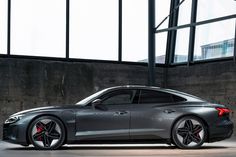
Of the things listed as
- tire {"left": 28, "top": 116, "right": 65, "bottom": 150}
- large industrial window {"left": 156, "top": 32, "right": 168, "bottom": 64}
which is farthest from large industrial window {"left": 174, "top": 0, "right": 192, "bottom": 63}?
tire {"left": 28, "top": 116, "right": 65, "bottom": 150}

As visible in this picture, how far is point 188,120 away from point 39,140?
2726mm

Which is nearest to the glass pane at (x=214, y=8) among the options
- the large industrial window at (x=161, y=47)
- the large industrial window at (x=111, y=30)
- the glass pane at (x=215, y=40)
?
the large industrial window at (x=111, y=30)

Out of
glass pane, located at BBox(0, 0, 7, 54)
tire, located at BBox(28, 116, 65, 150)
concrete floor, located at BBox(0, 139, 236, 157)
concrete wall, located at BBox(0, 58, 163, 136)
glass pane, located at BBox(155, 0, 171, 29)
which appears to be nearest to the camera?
concrete floor, located at BBox(0, 139, 236, 157)

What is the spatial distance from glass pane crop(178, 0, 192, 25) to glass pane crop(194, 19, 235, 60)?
603mm

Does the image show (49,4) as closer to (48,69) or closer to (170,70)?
(48,69)

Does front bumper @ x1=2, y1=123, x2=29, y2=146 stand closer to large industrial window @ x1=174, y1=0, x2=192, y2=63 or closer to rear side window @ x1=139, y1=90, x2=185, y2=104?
rear side window @ x1=139, y1=90, x2=185, y2=104

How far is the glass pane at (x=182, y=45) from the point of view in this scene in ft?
65.2

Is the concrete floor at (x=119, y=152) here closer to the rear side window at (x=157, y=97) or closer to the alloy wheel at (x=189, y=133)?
the alloy wheel at (x=189, y=133)

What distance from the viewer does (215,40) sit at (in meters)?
18.6

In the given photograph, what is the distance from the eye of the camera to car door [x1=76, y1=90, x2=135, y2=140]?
10148 mm

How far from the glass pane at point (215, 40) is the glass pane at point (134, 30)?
201cm

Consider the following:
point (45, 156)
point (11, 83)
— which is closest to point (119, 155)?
point (45, 156)

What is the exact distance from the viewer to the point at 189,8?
19578 millimetres

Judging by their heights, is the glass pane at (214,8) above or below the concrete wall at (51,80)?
above
